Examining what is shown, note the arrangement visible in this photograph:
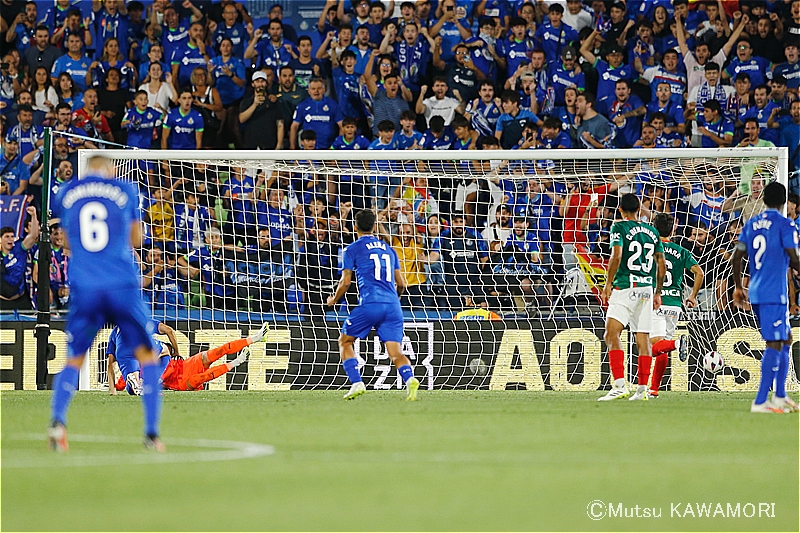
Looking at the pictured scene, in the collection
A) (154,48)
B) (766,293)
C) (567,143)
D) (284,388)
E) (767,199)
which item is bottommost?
(284,388)

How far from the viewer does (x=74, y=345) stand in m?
7.20

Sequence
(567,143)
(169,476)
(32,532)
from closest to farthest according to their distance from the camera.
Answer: (32,532)
(169,476)
(567,143)

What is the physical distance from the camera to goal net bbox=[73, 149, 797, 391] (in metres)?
14.5

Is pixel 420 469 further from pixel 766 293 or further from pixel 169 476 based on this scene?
pixel 766 293

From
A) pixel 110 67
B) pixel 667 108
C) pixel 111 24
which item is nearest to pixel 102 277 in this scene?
pixel 667 108

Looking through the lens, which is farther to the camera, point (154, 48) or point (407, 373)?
point (154, 48)

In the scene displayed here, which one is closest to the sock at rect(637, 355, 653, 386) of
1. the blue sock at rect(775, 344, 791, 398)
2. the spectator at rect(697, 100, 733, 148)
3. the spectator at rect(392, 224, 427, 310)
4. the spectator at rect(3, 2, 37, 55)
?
the blue sock at rect(775, 344, 791, 398)

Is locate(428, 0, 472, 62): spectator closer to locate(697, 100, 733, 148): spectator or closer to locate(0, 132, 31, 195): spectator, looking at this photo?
locate(697, 100, 733, 148): spectator

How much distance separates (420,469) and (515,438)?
180 centimetres

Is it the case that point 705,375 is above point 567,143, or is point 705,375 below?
below

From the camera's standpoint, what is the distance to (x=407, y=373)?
1184 cm

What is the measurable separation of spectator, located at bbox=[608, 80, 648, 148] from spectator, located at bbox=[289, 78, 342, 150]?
4221 millimetres

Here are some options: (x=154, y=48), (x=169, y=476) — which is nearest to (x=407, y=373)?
(x=169, y=476)

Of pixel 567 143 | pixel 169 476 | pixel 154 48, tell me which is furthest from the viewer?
pixel 154 48
